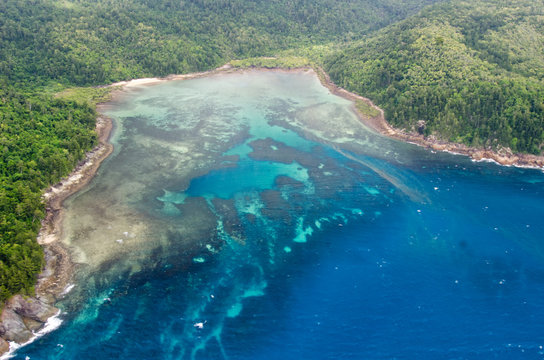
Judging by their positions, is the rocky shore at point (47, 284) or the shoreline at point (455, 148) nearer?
the rocky shore at point (47, 284)

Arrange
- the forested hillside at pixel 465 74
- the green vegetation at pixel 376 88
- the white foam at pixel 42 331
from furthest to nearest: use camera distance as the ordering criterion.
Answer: the forested hillside at pixel 465 74
the green vegetation at pixel 376 88
the white foam at pixel 42 331

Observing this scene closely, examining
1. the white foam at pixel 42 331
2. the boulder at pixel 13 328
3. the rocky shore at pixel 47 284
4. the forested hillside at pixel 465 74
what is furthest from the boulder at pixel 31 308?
the forested hillside at pixel 465 74

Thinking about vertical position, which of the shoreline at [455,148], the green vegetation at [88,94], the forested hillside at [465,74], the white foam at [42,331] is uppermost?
the forested hillside at [465,74]

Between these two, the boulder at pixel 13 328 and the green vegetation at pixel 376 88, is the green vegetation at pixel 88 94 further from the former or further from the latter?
the boulder at pixel 13 328

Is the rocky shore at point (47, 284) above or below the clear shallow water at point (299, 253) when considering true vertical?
below

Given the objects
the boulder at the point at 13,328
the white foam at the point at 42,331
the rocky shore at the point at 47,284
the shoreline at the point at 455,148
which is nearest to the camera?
the white foam at the point at 42,331

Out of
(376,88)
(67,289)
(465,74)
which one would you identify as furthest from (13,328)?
(465,74)

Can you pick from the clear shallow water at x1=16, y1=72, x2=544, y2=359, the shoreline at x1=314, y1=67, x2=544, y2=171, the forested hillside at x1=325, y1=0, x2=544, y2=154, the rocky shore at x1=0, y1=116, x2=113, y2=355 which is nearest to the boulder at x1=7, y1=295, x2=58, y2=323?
the rocky shore at x1=0, y1=116, x2=113, y2=355
